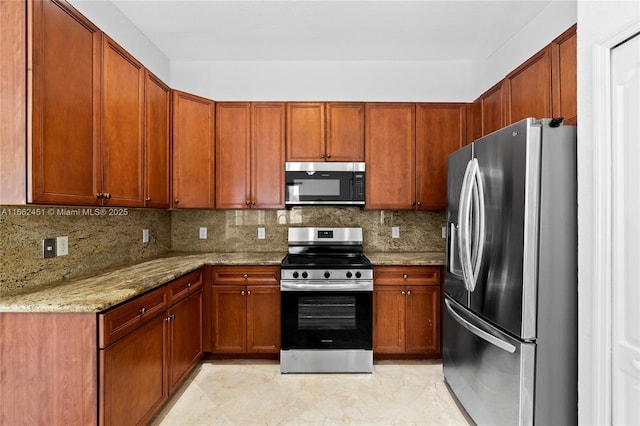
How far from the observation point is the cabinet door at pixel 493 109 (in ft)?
8.40

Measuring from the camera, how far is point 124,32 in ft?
8.41

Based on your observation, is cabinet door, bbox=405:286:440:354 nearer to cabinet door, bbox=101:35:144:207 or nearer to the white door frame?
the white door frame

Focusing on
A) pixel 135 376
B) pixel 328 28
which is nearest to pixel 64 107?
pixel 135 376

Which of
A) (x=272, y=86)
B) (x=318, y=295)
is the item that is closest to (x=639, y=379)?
(x=318, y=295)

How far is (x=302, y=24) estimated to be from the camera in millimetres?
2674

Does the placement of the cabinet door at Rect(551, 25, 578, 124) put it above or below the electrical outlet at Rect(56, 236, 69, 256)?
above

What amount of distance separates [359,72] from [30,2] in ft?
8.47

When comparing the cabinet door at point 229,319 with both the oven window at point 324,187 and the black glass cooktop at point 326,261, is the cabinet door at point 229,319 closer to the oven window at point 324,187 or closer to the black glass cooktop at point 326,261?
the black glass cooktop at point 326,261

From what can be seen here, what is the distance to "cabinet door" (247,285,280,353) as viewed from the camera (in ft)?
9.48

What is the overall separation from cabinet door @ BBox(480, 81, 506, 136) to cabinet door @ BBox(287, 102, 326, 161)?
146 cm

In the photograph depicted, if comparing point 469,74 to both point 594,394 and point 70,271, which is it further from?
point 70,271

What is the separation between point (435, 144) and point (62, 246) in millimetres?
3036

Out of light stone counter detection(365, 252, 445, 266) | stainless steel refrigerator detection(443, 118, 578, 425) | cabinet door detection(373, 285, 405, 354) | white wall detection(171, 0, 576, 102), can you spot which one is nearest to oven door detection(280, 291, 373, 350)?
cabinet door detection(373, 285, 405, 354)

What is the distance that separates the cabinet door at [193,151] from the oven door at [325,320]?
4.04 ft
